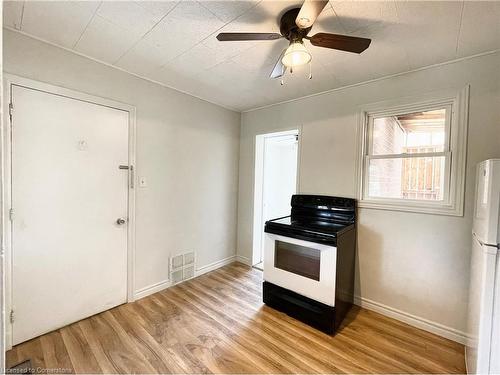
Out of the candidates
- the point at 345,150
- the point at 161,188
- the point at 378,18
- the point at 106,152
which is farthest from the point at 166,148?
the point at 378,18

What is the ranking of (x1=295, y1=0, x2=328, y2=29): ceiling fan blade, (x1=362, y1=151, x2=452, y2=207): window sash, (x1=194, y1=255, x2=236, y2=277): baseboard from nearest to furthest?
(x1=295, y1=0, x2=328, y2=29): ceiling fan blade, (x1=362, y1=151, x2=452, y2=207): window sash, (x1=194, y1=255, x2=236, y2=277): baseboard

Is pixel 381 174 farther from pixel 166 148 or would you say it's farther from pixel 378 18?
pixel 166 148

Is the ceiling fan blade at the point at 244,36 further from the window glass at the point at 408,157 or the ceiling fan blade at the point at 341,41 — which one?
the window glass at the point at 408,157

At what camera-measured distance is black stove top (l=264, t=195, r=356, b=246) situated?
222cm

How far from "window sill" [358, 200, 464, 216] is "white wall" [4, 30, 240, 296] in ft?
6.34

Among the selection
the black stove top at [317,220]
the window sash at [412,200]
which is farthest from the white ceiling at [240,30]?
the black stove top at [317,220]

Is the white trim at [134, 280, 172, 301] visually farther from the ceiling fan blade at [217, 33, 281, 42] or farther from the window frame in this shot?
the ceiling fan blade at [217, 33, 281, 42]

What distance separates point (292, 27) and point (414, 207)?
1914 mm

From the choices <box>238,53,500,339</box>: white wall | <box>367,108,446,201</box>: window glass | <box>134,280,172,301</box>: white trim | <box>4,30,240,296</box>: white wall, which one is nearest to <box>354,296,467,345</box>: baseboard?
<box>238,53,500,339</box>: white wall

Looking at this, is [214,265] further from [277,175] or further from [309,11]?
[309,11]

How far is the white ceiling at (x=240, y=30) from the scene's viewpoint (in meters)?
1.54

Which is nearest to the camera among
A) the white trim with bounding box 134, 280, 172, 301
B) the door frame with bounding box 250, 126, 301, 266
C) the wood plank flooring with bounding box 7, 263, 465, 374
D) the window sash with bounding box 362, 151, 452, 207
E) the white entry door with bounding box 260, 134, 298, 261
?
the wood plank flooring with bounding box 7, 263, 465, 374

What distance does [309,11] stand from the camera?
1286 mm

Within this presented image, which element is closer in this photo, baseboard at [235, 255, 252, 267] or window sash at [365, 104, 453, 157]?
window sash at [365, 104, 453, 157]
